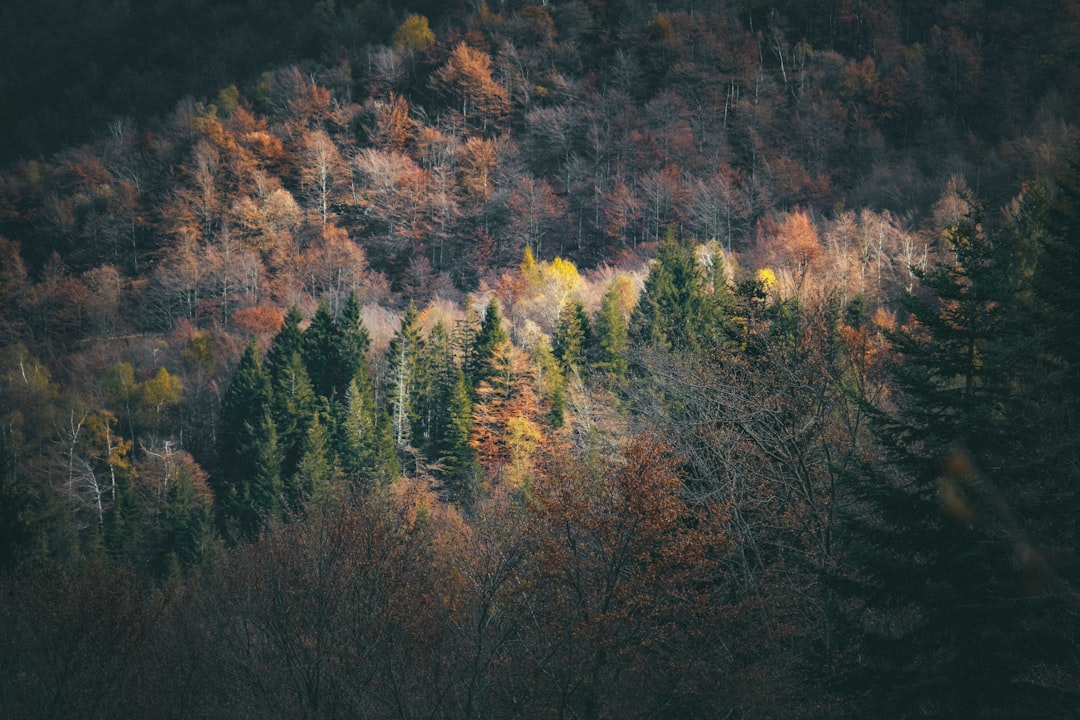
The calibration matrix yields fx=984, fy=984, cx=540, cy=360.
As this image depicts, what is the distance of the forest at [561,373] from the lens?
12.1 metres

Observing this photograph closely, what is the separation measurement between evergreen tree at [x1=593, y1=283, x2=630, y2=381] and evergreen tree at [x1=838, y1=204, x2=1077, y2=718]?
138 feet

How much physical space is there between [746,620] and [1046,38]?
10083 cm

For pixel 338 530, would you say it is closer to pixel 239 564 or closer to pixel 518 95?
pixel 239 564

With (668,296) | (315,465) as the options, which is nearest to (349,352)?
(315,465)

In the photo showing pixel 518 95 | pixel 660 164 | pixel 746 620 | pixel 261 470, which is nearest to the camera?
pixel 746 620

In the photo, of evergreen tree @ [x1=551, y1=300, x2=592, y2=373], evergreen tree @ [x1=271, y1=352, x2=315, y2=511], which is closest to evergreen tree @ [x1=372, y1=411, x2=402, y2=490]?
evergreen tree @ [x1=271, y1=352, x2=315, y2=511]

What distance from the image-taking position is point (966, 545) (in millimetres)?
11258

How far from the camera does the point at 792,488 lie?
18.3 m

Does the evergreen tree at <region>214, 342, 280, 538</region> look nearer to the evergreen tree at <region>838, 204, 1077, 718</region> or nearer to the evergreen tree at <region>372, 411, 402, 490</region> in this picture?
the evergreen tree at <region>372, 411, 402, 490</region>

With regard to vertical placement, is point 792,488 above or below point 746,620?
above

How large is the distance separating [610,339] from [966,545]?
46897 millimetres

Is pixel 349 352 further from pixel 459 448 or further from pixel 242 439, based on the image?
pixel 459 448

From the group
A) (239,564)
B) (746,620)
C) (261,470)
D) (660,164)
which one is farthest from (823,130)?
(746,620)

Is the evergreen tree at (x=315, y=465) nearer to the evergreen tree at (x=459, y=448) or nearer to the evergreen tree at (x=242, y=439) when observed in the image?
the evergreen tree at (x=242, y=439)
